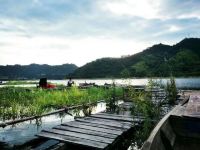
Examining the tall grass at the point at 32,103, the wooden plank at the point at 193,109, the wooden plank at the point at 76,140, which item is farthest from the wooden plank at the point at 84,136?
the tall grass at the point at 32,103

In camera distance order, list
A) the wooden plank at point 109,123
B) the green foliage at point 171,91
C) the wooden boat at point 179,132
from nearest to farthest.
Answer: the wooden boat at point 179,132 → the wooden plank at point 109,123 → the green foliage at point 171,91

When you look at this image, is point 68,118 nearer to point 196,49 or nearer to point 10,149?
point 10,149

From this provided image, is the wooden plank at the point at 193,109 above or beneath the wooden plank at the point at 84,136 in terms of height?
above

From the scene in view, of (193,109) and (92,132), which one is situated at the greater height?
(193,109)

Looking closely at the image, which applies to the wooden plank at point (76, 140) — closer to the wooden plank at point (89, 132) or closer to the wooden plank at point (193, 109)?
the wooden plank at point (89, 132)

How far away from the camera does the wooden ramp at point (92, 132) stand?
6.18m

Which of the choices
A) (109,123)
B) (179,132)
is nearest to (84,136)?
(109,123)

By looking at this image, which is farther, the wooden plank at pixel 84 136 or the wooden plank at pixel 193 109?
the wooden plank at pixel 84 136

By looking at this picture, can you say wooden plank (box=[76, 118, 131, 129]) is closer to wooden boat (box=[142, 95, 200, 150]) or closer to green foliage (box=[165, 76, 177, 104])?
wooden boat (box=[142, 95, 200, 150])

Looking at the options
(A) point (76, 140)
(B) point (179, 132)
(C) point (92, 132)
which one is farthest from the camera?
(C) point (92, 132)

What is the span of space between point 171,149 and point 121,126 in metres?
3.03

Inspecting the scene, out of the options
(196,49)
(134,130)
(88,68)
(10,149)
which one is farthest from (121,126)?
(196,49)

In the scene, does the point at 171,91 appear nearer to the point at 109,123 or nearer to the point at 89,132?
the point at 109,123

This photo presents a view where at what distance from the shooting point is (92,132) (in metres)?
7.15
